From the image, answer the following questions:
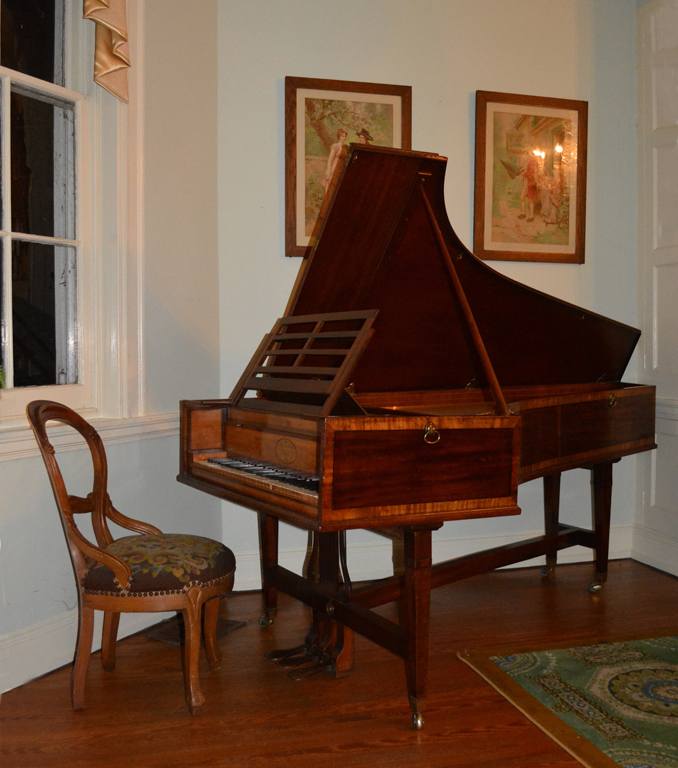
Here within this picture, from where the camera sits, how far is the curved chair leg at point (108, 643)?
2.56 meters

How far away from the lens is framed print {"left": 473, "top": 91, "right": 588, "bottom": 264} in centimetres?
372

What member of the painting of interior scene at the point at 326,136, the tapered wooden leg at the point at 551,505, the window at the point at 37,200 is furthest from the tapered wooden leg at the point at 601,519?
the window at the point at 37,200

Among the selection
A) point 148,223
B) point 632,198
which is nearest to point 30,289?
point 148,223

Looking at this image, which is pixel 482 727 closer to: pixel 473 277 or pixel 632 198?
pixel 473 277

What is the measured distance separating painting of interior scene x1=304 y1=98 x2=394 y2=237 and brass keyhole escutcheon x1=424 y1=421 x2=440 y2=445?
1780 millimetres

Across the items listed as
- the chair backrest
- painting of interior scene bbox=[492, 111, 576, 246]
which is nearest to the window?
the chair backrest

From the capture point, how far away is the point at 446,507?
2.07 meters

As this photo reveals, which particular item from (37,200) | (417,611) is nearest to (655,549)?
(417,611)

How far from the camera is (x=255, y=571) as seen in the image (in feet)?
11.5

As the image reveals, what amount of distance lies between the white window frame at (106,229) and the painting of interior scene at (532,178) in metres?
1.83

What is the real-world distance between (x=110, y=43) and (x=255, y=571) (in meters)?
2.35

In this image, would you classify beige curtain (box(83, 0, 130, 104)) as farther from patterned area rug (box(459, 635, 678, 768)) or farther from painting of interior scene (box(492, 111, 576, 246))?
patterned area rug (box(459, 635, 678, 768))

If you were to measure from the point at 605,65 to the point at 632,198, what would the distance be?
0.72 metres

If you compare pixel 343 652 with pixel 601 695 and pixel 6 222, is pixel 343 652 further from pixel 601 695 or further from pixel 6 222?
pixel 6 222
